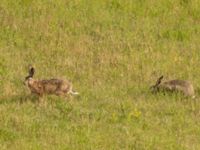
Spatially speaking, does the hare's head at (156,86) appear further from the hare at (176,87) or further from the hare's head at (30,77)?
the hare's head at (30,77)

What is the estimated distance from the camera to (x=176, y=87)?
1349cm

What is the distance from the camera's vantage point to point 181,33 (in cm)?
1742

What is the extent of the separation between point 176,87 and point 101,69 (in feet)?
6.80

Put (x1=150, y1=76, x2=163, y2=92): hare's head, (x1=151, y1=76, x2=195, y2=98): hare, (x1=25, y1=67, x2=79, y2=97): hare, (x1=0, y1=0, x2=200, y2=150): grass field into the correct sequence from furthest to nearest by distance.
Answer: (x1=150, y1=76, x2=163, y2=92): hare's head
(x1=151, y1=76, x2=195, y2=98): hare
(x1=25, y1=67, x2=79, y2=97): hare
(x1=0, y1=0, x2=200, y2=150): grass field

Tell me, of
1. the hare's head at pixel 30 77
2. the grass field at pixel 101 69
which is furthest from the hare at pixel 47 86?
the grass field at pixel 101 69

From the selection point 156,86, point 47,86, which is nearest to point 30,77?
point 47,86

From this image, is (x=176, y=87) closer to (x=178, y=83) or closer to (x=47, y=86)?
(x=178, y=83)

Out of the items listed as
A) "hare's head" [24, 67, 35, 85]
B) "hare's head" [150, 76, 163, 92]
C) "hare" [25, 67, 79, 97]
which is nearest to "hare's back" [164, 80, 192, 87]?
"hare's head" [150, 76, 163, 92]

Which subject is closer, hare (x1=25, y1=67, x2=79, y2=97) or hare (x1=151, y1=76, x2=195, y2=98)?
hare (x1=25, y1=67, x2=79, y2=97)

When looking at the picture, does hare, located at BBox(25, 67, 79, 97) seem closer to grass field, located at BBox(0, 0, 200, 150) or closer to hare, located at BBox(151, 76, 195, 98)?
grass field, located at BBox(0, 0, 200, 150)

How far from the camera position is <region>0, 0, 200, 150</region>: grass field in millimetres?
11250

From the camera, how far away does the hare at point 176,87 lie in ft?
44.0

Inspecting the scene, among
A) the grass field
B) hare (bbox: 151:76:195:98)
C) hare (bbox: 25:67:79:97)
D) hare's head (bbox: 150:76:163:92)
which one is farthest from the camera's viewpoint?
hare's head (bbox: 150:76:163:92)

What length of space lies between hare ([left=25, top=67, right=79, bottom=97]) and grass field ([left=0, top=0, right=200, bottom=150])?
0.44 feet
